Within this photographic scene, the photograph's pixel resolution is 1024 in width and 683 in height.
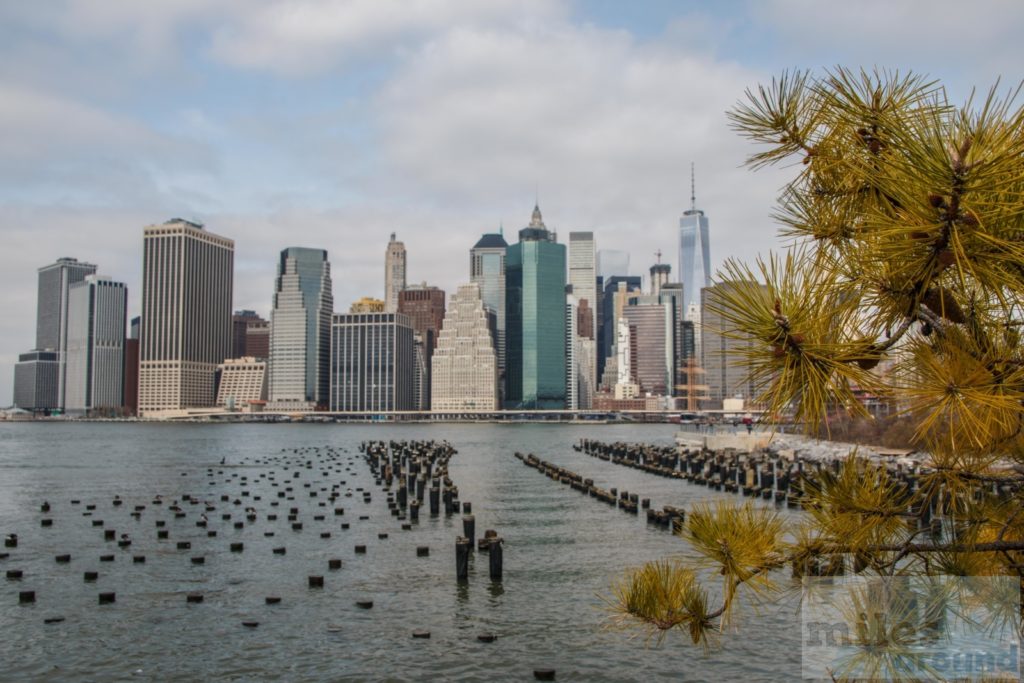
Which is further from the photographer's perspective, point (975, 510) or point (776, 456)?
point (776, 456)

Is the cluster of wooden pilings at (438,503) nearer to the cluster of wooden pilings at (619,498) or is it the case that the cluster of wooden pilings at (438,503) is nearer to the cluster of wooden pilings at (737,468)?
the cluster of wooden pilings at (619,498)

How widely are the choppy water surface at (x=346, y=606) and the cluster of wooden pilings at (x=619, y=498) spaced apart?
3.53ft

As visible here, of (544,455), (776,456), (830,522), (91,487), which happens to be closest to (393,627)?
(830,522)

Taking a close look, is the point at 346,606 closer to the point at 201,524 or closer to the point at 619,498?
the point at 201,524

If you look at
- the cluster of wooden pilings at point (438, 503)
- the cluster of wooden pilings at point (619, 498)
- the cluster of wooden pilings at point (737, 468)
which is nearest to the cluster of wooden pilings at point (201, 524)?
the cluster of wooden pilings at point (438, 503)

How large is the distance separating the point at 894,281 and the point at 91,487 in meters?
67.3

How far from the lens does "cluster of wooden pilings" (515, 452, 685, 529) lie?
41219 millimetres

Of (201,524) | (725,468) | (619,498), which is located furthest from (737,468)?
(201,524)

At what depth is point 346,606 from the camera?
25922 mm

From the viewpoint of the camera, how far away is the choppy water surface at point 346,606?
2031 cm

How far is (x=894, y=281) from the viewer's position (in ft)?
16.9

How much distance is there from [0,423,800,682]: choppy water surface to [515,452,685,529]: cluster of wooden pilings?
42.3 inches

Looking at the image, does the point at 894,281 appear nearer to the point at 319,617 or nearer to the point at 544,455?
the point at 319,617

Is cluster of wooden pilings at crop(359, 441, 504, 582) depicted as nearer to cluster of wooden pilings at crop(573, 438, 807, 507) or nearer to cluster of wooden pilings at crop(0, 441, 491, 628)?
cluster of wooden pilings at crop(0, 441, 491, 628)
